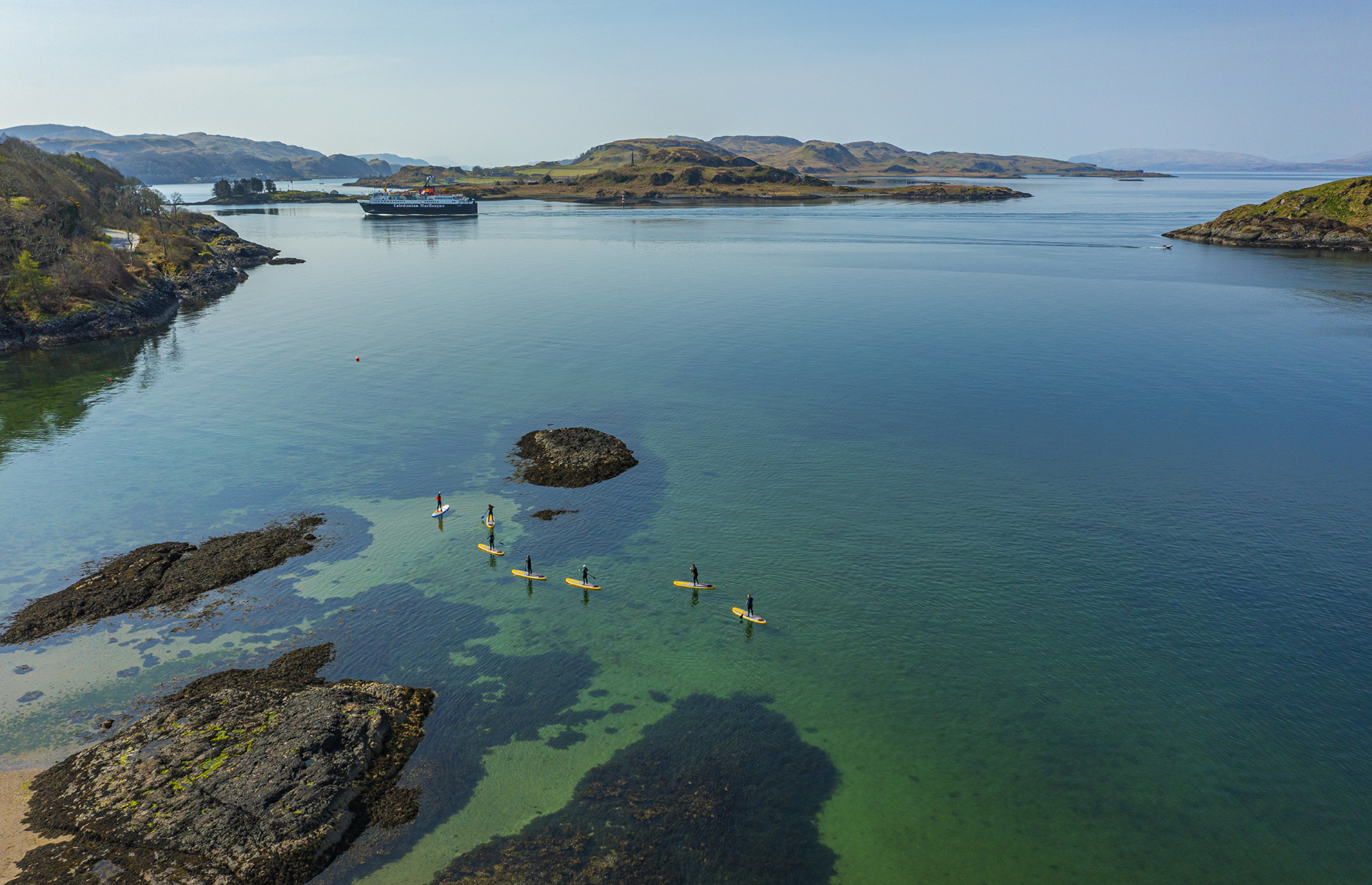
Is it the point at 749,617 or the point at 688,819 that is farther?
the point at 749,617

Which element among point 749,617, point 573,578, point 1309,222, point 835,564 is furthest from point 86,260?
point 1309,222

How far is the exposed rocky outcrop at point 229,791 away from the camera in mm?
23969

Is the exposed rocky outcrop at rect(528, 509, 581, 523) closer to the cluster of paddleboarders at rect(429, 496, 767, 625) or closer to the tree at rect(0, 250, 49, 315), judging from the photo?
the cluster of paddleboarders at rect(429, 496, 767, 625)

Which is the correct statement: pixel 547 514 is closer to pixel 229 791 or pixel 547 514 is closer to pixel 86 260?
pixel 229 791

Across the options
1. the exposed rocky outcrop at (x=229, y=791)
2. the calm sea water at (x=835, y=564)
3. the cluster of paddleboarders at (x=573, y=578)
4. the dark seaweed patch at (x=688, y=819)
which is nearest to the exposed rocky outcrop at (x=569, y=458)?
the calm sea water at (x=835, y=564)

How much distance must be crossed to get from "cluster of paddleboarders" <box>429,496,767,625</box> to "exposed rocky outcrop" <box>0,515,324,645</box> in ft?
34.5

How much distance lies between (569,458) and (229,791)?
3431 centimetres

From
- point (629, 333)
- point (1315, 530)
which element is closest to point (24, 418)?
point (629, 333)

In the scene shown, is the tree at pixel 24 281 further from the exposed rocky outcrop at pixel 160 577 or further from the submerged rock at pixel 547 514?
the submerged rock at pixel 547 514

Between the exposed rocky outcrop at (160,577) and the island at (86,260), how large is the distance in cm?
7531

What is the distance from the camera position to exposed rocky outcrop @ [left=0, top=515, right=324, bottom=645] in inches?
1501

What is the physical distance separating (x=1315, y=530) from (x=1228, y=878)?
34.0m

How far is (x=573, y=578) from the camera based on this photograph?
43125 mm

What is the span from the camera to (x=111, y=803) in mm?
25734
